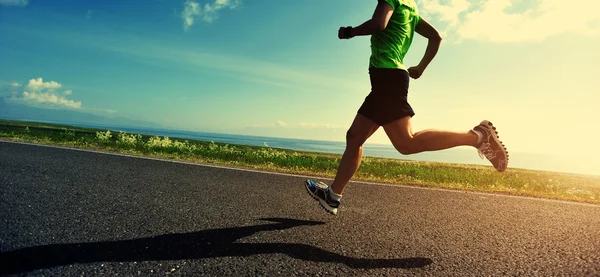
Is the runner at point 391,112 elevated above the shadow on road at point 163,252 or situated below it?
above

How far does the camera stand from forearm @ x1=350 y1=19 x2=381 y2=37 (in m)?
3.45

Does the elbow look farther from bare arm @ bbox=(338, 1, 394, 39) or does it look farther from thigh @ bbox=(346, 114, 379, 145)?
thigh @ bbox=(346, 114, 379, 145)

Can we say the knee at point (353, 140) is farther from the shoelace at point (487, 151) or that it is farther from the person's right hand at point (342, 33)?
the shoelace at point (487, 151)

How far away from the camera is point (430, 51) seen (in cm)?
445

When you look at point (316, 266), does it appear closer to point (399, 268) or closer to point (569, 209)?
point (399, 268)

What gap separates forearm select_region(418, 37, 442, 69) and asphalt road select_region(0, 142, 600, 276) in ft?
5.97

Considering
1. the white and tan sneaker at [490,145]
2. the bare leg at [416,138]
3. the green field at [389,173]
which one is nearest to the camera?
the bare leg at [416,138]

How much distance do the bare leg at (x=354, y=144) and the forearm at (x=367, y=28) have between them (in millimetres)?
800

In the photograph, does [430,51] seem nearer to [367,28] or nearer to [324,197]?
[367,28]

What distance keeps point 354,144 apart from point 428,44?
5.32 ft

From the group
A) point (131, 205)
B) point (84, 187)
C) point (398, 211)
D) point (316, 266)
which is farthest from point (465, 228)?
point (84, 187)

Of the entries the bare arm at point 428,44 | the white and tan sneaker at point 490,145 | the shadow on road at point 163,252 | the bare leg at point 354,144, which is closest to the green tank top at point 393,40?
the bare arm at point 428,44

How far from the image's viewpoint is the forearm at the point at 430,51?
437 centimetres

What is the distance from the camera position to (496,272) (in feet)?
8.82
